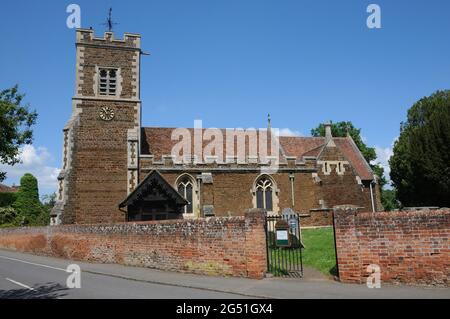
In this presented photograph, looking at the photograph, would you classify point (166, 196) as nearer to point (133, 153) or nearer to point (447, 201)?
point (133, 153)

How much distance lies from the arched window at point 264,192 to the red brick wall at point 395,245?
16.3 meters

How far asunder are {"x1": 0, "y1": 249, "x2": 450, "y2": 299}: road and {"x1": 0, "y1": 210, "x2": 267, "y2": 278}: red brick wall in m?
0.48

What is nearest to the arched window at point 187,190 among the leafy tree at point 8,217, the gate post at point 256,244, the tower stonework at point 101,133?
the tower stonework at point 101,133

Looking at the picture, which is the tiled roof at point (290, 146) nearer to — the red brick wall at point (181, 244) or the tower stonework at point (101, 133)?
the tower stonework at point (101, 133)

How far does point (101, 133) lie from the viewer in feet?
80.8

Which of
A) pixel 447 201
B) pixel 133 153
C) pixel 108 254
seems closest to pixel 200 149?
pixel 133 153

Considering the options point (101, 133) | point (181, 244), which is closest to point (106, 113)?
point (101, 133)

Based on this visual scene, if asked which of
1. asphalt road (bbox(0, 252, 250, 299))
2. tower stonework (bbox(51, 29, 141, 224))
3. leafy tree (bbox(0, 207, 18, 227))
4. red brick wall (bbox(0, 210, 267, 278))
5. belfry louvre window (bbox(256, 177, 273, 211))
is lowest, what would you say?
asphalt road (bbox(0, 252, 250, 299))

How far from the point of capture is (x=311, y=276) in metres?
11.4

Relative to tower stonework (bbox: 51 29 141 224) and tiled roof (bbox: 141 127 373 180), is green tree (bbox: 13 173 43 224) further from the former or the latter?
tower stonework (bbox: 51 29 141 224)

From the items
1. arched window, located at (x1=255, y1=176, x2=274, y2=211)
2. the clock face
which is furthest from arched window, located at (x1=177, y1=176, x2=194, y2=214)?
the clock face

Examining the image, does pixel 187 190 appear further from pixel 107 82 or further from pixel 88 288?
pixel 88 288

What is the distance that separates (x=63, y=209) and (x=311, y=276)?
16.4m

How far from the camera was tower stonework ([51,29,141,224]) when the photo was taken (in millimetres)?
23188
